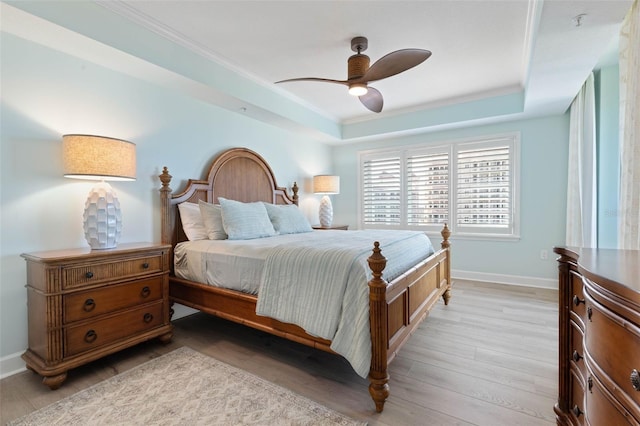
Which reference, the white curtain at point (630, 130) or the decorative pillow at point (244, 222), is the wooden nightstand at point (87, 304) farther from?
the white curtain at point (630, 130)

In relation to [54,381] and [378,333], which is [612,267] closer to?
[378,333]

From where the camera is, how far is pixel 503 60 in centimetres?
315

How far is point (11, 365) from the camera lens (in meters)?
2.08

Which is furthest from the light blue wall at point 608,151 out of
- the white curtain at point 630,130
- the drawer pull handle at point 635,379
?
the drawer pull handle at point 635,379

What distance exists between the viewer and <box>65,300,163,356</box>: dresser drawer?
2.00m

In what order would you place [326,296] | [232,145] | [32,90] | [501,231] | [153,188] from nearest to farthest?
[326,296], [32,90], [153,188], [232,145], [501,231]

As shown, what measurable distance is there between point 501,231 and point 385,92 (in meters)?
2.63

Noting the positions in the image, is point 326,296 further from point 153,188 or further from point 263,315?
point 153,188

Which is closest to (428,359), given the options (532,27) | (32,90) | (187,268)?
(187,268)

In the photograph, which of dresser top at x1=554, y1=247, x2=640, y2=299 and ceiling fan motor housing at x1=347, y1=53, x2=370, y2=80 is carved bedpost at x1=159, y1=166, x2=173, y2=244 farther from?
dresser top at x1=554, y1=247, x2=640, y2=299

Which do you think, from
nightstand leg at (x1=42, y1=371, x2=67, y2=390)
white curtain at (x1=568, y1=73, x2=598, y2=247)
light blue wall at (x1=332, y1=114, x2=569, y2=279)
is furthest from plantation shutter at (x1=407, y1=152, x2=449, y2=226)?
nightstand leg at (x1=42, y1=371, x2=67, y2=390)

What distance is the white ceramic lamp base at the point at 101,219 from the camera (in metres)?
2.20

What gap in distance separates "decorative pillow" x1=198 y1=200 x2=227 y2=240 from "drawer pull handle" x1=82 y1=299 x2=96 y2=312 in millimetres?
1065

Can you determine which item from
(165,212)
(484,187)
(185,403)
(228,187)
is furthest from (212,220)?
(484,187)
